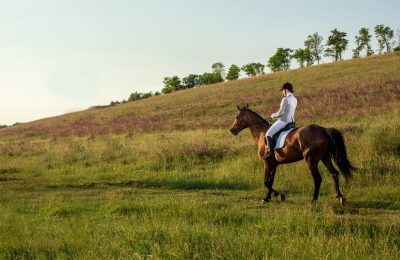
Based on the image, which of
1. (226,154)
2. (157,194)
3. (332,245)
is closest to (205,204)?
(157,194)

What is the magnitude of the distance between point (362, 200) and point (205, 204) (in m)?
4.45

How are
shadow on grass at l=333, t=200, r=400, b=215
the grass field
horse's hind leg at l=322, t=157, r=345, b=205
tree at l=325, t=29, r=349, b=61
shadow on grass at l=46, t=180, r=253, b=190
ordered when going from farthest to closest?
1. tree at l=325, t=29, r=349, b=61
2. shadow on grass at l=46, t=180, r=253, b=190
3. horse's hind leg at l=322, t=157, r=345, b=205
4. shadow on grass at l=333, t=200, r=400, b=215
5. the grass field

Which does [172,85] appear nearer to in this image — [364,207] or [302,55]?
[302,55]

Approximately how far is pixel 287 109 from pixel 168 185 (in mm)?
5624

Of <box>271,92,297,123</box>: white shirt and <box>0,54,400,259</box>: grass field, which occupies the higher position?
<box>271,92,297,123</box>: white shirt

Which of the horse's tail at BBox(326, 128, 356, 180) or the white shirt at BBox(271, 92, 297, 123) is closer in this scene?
the horse's tail at BBox(326, 128, 356, 180)

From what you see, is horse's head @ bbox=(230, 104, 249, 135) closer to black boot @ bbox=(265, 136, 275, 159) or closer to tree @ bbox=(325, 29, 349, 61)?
black boot @ bbox=(265, 136, 275, 159)

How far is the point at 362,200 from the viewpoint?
12008 millimetres

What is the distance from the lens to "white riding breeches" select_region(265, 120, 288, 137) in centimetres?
1295

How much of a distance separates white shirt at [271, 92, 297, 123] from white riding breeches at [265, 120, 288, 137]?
0.39ft

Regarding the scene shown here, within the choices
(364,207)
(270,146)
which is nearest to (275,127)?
(270,146)

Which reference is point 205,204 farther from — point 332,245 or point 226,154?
point 226,154

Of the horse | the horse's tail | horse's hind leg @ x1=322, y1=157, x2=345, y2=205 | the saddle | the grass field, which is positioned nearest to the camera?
the grass field

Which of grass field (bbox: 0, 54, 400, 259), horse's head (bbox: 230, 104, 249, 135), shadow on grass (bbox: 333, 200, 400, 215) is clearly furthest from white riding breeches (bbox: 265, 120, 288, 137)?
shadow on grass (bbox: 333, 200, 400, 215)
